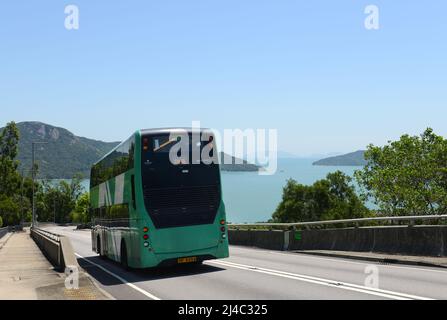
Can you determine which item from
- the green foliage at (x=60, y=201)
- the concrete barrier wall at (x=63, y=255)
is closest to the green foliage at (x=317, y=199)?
the concrete barrier wall at (x=63, y=255)

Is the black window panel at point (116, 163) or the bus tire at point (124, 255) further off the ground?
→ the black window panel at point (116, 163)

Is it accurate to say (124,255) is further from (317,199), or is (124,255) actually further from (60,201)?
(60,201)

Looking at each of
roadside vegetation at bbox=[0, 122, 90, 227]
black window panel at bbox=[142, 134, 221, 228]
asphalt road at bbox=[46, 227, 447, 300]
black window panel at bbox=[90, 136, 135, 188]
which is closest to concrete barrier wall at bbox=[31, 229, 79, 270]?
asphalt road at bbox=[46, 227, 447, 300]

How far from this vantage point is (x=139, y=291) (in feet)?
45.4

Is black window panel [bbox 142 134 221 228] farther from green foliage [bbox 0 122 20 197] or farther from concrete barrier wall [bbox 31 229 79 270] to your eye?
green foliage [bbox 0 122 20 197]

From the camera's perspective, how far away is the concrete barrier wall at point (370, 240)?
56.9 ft

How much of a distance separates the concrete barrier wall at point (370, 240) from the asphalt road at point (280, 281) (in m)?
1.33

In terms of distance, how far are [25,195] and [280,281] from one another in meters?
150

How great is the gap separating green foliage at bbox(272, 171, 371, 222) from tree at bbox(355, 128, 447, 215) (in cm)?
3982

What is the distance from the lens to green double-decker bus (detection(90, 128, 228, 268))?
53.3 feet
